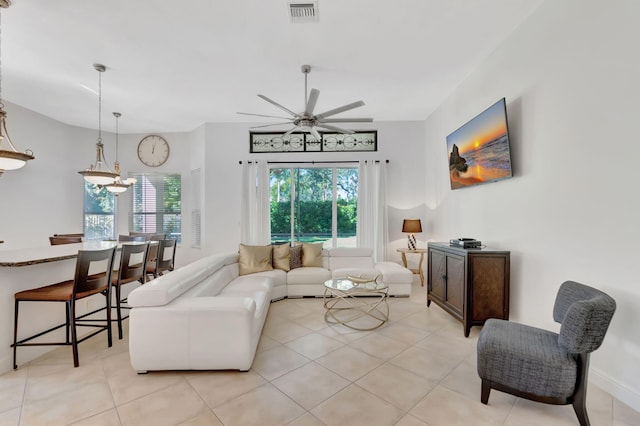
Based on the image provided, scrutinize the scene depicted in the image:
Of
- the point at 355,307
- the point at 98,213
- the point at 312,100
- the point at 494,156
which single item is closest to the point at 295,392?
the point at 355,307

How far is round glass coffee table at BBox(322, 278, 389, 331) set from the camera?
324 centimetres

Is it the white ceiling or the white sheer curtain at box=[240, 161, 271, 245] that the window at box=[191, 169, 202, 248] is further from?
the white ceiling

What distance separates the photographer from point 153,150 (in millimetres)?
6285

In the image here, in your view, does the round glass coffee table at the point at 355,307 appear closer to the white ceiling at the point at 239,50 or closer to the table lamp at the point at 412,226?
the table lamp at the point at 412,226

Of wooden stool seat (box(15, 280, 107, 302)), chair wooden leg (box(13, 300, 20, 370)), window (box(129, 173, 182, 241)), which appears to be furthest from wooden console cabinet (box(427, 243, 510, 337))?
window (box(129, 173, 182, 241))

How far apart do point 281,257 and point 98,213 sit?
465 cm

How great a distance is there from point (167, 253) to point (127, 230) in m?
2.67

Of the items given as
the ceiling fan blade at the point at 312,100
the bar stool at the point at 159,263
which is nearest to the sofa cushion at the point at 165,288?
the bar stool at the point at 159,263

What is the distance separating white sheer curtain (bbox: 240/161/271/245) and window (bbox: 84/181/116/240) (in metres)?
3.19

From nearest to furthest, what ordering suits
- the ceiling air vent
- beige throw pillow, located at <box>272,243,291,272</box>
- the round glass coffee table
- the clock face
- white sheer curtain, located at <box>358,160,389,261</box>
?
the ceiling air vent, the round glass coffee table, beige throw pillow, located at <box>272,243,291,272</box>, white sheer curtain, located at <box>358,160,389,261</box>, the clock face

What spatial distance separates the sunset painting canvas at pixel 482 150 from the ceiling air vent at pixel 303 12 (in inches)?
81.2

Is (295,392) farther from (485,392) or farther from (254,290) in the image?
(254,290)

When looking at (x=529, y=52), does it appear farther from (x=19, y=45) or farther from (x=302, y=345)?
(x=19, y=45)

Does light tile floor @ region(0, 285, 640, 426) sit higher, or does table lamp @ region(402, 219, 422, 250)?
table lamp @ region(402, 219, 422, 250)
